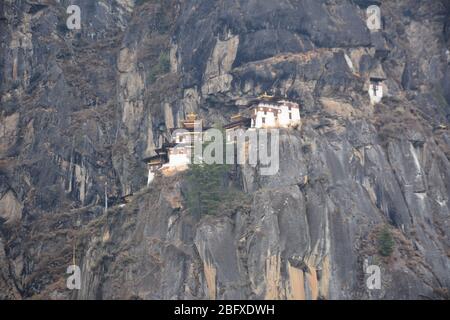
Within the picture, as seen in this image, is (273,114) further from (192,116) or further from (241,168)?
(192,116)

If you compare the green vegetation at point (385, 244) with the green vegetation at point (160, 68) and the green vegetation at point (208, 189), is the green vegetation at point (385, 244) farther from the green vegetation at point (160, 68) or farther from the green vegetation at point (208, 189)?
the green vegetation at point (160, 68)

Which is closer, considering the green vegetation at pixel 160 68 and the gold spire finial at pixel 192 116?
the gold spire finial at pixel 192 116

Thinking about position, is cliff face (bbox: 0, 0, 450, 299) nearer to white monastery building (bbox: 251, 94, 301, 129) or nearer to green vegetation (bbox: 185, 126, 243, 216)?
green vegetation (bbox: 185, 126, 243, 216)

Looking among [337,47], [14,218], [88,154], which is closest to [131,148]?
[88,154]

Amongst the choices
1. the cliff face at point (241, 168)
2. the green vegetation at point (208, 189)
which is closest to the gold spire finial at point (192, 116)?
the cliff face at point (241, 168)

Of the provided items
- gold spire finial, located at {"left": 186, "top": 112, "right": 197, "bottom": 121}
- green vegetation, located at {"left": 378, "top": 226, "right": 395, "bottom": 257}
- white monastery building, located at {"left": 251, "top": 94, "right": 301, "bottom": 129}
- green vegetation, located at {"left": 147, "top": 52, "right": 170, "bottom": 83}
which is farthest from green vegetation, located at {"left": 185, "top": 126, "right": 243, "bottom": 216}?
green vegetation, located at {"left": 147, "top": 52, "right": 170, "bottom": 83}

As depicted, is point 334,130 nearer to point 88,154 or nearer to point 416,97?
point 416,97
